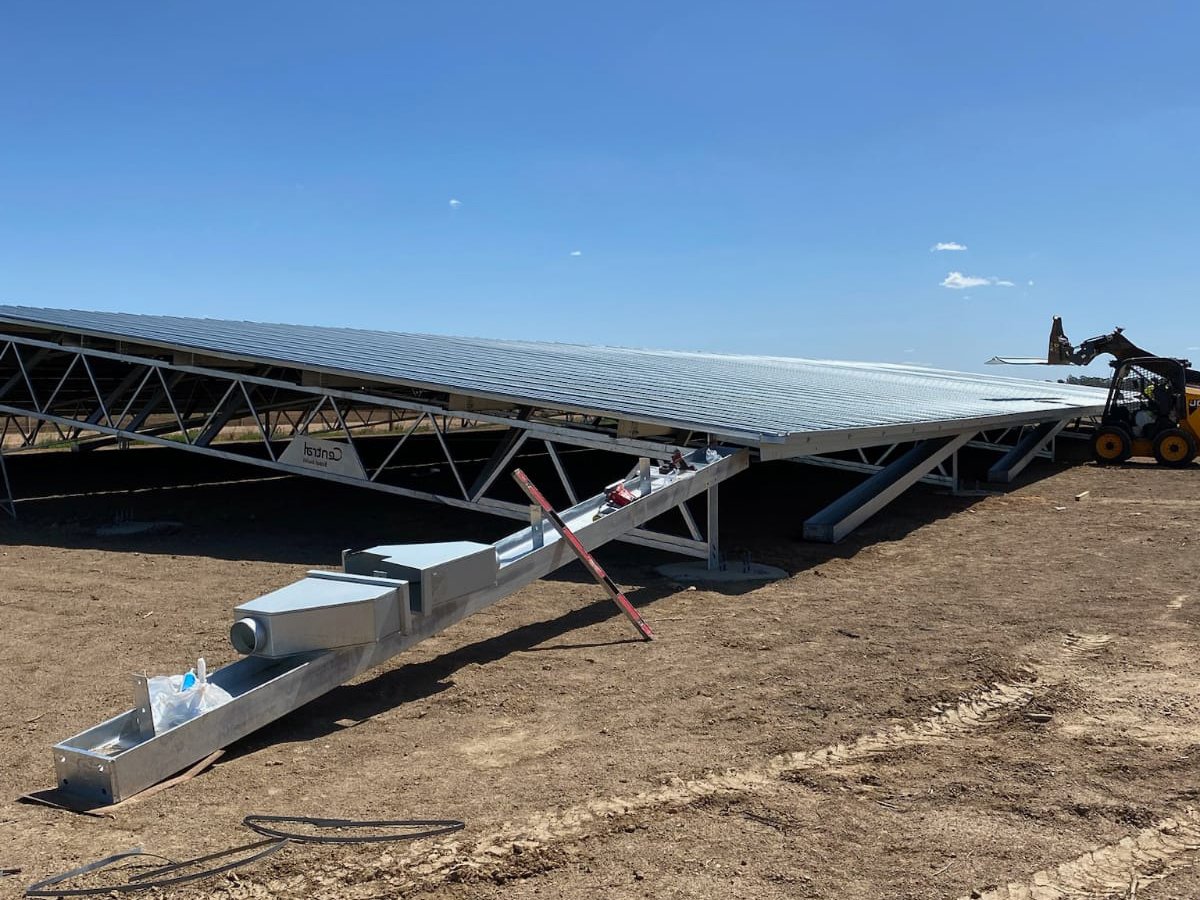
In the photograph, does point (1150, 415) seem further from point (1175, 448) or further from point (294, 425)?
point (294, 425)

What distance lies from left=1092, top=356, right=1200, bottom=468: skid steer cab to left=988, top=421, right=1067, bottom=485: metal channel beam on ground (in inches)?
53.9

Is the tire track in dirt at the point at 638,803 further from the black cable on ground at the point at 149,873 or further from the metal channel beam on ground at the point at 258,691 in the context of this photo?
the metal channel beam on ground at the point at 258,691

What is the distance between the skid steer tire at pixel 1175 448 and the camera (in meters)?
21.9

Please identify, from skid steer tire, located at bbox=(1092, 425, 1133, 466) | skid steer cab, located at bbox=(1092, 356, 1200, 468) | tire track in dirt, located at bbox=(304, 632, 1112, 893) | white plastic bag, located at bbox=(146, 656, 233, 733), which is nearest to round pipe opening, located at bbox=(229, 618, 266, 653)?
white plastic bag, located at bbox=(146, 656, 233, 733)

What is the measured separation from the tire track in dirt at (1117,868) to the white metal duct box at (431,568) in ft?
13.9

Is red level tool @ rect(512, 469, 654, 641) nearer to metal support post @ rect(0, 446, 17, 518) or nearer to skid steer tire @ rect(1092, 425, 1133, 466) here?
metal support post @ rect(0, 446, 17, 518)

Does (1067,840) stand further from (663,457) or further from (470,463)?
(470,463)

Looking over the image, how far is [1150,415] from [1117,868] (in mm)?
21964

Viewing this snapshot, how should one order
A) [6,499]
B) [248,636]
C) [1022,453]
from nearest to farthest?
[248,636]
[6,499]
[1022,453]

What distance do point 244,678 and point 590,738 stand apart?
7.64ft

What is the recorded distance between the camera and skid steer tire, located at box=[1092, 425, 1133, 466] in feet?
75.0

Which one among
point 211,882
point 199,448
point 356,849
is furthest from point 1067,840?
point 199,448

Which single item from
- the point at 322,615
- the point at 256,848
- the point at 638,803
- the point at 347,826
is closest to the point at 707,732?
the point at 638,803

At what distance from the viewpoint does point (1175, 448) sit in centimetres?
2200
